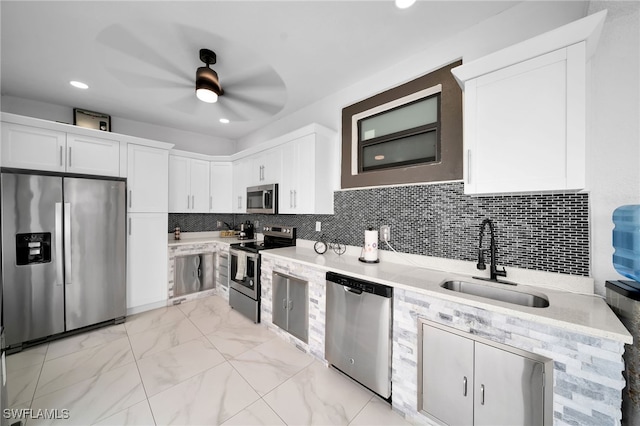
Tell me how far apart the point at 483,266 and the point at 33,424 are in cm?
320

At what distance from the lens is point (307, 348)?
2.22 meters

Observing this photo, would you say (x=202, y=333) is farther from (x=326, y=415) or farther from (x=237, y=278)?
(x=326, y=415)

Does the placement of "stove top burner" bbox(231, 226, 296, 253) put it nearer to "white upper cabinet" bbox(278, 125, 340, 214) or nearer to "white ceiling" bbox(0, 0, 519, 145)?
"white upper cabinet" bbox(278, 125, 340, 214)

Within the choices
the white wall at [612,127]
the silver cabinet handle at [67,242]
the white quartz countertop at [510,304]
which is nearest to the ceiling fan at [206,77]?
the white quartz countertop at [510,304]

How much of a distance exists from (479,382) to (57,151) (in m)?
4.32

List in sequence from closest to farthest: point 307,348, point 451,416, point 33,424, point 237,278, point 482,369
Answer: point 482,369
point 451,416
point 33,424
point 307,348
point 237,278

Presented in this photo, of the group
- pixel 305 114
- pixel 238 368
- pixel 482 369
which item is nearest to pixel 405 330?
pixel 482 369

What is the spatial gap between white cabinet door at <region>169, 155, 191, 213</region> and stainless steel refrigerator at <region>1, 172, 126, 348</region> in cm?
88

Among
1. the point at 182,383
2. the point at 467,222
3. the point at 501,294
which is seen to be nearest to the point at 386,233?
the point at 467,222

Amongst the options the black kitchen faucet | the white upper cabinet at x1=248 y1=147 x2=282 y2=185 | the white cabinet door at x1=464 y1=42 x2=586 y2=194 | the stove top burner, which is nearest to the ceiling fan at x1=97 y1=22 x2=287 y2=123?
the white upper cabinet at x1=248 y1=147 x2=282 y2=185

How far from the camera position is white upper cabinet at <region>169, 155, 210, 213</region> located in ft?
12.1

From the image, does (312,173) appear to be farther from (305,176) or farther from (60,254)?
(60,254)

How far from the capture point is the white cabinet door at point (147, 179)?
3.00 m

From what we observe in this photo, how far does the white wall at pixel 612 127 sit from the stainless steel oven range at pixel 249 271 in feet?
9.23
